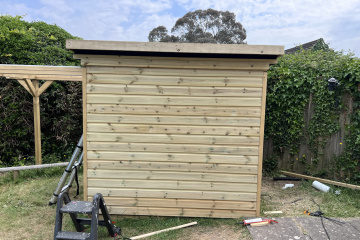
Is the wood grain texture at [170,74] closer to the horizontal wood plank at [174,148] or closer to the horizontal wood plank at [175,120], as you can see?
the horizontal wood plank at [175,120]

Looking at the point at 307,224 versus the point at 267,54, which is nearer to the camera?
the point at 267,54

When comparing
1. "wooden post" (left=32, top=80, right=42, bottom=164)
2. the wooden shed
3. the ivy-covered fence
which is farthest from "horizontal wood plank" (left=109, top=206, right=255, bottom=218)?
"wooden post" (left=32, top=80, right=42, bottom=164)

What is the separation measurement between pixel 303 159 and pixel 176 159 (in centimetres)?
333

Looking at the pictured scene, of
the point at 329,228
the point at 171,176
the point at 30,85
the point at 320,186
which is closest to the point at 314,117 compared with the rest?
the point at 320,186

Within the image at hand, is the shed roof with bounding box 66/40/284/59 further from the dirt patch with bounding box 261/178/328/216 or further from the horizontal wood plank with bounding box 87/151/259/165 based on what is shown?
the dirt patch with bounding box 261/178/328/216

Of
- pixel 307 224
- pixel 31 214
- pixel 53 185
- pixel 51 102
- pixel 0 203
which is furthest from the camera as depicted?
pixel 51 102

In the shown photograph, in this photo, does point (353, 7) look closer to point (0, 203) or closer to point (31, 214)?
point (31, 214)

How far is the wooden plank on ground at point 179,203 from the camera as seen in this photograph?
3.68 meters

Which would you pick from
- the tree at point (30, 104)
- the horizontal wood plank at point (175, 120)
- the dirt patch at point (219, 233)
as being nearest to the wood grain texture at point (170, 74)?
the horizontal wood plank at point (175, 120)

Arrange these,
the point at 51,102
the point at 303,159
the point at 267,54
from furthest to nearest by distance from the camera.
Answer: the point at 51,102
the point at 303,159
the point at 267,54

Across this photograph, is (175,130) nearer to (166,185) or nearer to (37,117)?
(166,185)

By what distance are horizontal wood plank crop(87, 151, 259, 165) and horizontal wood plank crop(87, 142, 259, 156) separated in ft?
0.19

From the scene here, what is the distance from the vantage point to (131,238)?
3.23 metres

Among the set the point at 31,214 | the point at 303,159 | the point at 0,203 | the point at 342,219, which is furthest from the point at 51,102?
the point at 342,219
